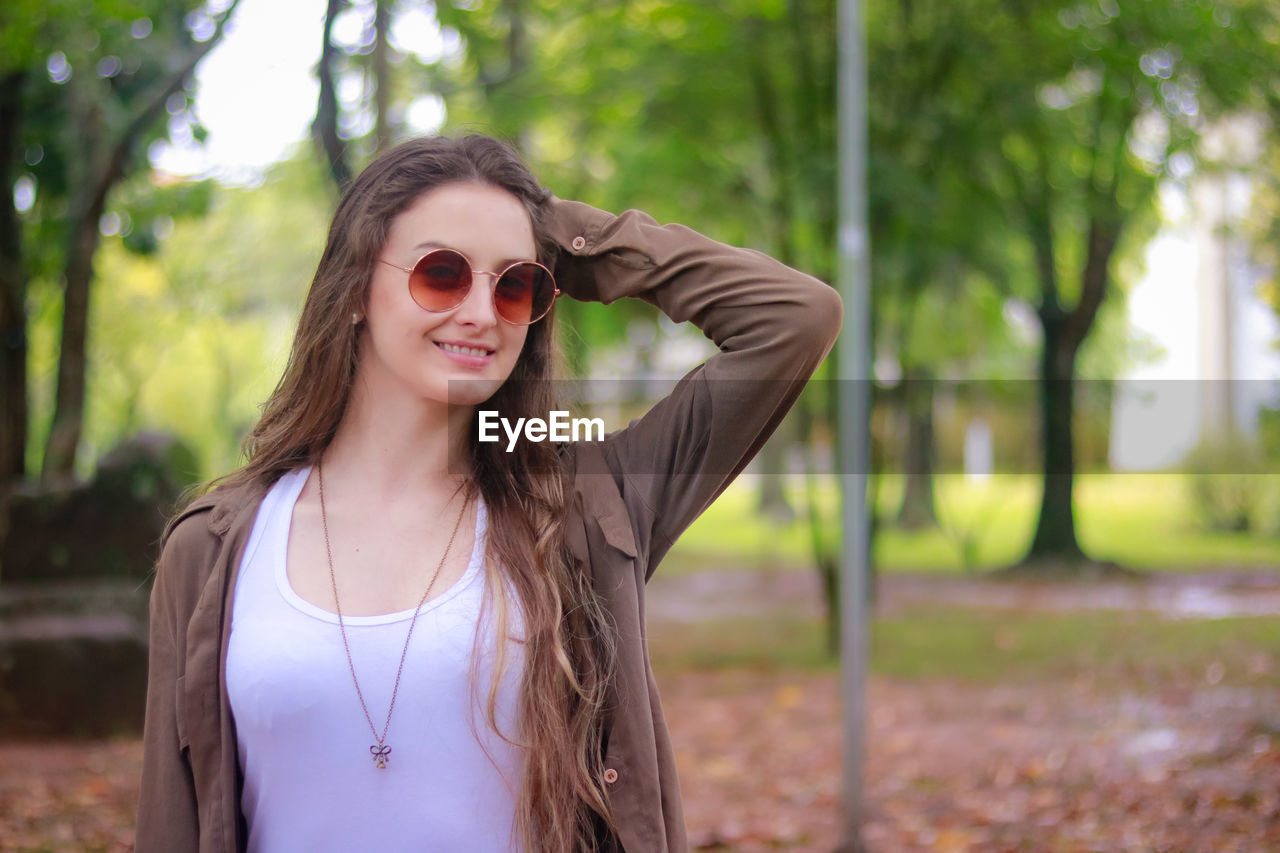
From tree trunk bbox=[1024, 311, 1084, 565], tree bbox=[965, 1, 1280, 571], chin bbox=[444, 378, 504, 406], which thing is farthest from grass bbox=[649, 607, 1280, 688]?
chin bbox=[444, 378, 504, 406]

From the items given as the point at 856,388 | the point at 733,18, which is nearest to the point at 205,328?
the point at 733,18

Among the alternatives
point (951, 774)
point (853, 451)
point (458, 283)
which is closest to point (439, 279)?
point (458, 283)

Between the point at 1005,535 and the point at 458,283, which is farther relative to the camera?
the point at 1005,535

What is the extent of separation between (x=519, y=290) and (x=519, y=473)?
0.98ft

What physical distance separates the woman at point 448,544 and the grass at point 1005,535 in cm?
891

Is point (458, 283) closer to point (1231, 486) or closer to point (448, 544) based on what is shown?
point (448, 544)

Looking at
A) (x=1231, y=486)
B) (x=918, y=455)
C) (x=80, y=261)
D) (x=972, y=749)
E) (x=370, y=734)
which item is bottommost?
(x=972, y=749)

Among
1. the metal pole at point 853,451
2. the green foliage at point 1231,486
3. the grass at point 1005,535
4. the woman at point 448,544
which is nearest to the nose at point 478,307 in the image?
the woman at point 448,544

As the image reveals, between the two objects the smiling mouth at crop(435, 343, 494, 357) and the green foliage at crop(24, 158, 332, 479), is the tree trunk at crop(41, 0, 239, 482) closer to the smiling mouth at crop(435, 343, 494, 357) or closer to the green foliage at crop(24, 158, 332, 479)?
the green foliage at crop(24, 158, 332, 479)

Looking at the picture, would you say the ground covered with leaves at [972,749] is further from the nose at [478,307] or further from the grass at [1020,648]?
the nose at [478,307]

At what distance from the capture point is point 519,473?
1.83 meters

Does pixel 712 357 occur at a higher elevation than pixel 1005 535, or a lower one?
higher

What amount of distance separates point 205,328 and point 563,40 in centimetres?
1417

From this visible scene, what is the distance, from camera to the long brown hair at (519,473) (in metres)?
1.64
